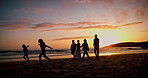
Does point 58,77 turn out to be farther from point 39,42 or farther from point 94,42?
point 94,42

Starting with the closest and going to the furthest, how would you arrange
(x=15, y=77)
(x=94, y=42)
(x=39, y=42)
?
1. (x=15, y=77)
2. (x=39, y=42)
3. (x=94, y=42)

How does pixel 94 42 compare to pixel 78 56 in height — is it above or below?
above

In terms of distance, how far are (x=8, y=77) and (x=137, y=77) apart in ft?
19.3

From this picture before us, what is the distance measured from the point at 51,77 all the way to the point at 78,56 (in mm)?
9880

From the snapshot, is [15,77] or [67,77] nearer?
[67,77]

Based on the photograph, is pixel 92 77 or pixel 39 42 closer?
pixel 92 77

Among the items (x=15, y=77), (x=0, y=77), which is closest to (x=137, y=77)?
(x=15, y=77)

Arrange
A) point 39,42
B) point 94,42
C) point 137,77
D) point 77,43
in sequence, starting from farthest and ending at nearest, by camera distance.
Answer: point 77,43 < point 94,42 < point 39,42 < point 137,77

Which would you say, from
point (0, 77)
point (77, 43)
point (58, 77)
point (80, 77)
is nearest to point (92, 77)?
point (80, 77)

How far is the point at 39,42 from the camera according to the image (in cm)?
1229

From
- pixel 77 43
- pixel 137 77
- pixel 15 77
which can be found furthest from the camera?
pixel 77 43

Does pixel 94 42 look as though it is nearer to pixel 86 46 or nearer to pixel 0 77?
pixel 86 46

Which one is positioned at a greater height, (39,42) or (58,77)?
(39,42)

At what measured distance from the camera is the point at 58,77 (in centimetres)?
579
